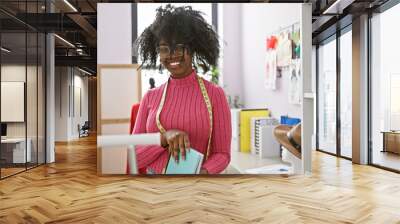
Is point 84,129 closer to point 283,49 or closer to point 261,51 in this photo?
point 261,51

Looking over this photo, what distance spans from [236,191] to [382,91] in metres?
3.35

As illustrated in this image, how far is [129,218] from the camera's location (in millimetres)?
3521

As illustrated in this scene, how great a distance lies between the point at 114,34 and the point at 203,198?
253cm

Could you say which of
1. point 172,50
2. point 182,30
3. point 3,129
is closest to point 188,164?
point 172,50

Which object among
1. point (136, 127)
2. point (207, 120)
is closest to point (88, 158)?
point (136, 127)

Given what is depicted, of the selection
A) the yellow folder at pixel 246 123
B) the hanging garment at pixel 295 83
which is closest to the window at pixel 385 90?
the hanging garment at pixel 295 83

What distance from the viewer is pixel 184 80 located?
5.30 meters

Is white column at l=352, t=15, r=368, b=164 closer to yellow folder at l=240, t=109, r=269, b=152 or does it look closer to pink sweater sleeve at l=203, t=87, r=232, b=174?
yellow folder at l=240, t=109, r=269, b=152

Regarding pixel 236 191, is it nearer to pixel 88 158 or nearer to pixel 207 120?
pixel 207 120

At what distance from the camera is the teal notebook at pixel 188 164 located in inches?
209

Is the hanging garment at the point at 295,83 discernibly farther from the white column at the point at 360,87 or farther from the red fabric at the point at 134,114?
the red fabric at the point at 134,114

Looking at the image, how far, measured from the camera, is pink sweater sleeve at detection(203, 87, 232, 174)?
5250 mm

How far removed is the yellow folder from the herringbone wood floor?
455 mm

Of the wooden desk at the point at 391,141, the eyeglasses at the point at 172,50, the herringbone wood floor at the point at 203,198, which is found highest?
the eyeglasses at the point at 172,50
